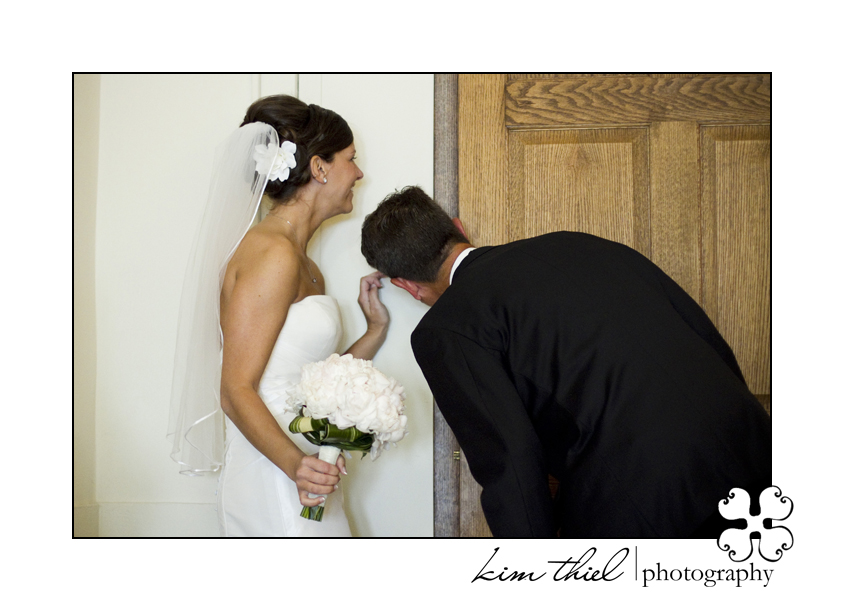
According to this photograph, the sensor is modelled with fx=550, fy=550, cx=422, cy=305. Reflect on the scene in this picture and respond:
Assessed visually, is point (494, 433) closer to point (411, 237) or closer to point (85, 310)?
point (411, 237)

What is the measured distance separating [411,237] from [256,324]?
1.72 ft

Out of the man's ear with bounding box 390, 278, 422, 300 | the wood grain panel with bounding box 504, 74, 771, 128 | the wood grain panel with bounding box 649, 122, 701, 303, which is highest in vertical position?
the wood grain panel with bounding box 504, 74, 771, 128

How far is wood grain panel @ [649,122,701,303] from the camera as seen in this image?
2.01m

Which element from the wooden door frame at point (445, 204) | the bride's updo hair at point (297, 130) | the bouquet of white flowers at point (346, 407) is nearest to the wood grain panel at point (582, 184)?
the wooden door frame at point (445, 204)

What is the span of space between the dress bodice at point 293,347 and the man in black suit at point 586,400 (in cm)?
49

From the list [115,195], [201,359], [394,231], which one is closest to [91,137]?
[115,195]

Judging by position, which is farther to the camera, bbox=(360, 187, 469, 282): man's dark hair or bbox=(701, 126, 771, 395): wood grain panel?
bbox=(701, 126, 771, 395): wood grain panel

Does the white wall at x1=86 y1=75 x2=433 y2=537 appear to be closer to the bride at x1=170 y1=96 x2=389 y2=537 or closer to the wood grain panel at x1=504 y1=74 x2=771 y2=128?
the bride at x1=170 y1=96 x2=389 y2=537

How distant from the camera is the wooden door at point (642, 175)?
2006mm

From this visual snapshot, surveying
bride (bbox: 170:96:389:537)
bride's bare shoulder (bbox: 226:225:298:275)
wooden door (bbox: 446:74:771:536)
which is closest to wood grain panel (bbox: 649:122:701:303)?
wooden door (bbox: 446:74:771:536)

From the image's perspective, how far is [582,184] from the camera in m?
2.04

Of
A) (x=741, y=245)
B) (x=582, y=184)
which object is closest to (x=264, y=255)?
(x=582, y=184)
